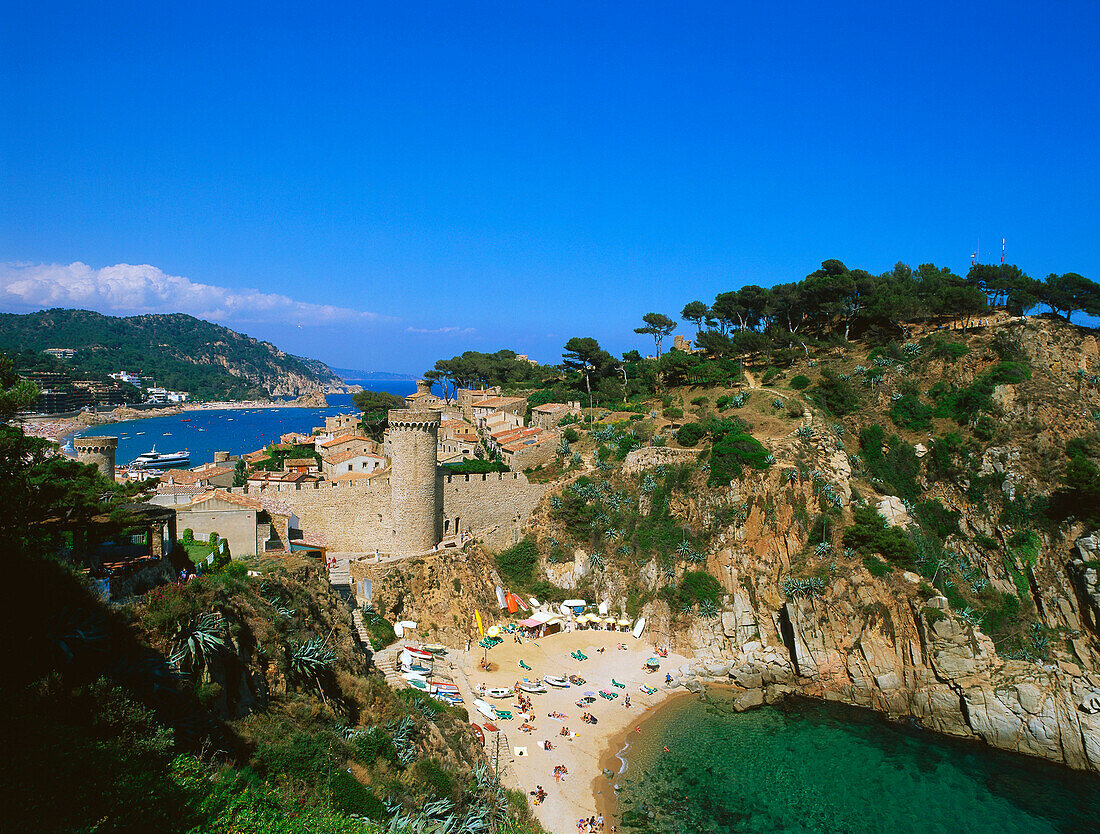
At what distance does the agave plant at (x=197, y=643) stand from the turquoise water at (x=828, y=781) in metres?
12.8

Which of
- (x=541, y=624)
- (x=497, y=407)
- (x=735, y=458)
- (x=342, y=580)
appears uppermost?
(x=497, y=407)

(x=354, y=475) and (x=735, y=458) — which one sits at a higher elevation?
(x=735, y=458)

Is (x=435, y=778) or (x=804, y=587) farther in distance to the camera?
(x=804, y=587)

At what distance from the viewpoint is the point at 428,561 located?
2520cm

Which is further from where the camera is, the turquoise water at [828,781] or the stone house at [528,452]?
the stone house at [528,452]

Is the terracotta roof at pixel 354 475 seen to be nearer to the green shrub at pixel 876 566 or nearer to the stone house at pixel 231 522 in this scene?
→ the stone house at pixel 231 522

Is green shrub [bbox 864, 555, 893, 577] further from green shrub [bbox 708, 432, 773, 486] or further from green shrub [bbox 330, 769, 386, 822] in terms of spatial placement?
green shrub [bbox 330, 769, 386, 822]

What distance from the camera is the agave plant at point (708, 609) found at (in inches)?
1065

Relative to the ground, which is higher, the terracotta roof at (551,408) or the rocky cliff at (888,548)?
the terracotta roof at (551,408)

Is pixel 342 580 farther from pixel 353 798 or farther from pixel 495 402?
pixel 495 402

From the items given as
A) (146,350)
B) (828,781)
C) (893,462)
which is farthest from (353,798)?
(146,350)

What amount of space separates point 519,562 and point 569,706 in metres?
8.27

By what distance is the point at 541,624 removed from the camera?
88.8 feet

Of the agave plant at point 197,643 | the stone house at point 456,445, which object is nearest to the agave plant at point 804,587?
the stone house at point 456,445
